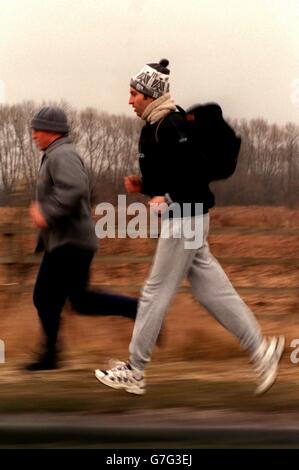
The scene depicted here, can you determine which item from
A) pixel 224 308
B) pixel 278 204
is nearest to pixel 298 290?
pixel 278 204

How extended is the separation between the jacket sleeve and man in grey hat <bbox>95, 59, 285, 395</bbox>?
0.29 m

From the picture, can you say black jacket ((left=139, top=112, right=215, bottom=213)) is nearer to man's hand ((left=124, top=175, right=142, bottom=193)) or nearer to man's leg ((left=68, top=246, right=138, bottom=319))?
man's hand ((left=124, top=175, right=142, bottom=193))

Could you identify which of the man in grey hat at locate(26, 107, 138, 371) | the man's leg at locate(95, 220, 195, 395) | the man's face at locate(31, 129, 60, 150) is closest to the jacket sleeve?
the man in grey hat at locate(26, 107, 138, 371)

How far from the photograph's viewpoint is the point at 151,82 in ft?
16.3

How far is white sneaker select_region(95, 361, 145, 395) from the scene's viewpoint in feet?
16.1

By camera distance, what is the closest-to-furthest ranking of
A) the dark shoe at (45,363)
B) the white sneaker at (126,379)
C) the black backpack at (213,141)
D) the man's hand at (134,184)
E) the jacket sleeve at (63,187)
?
the black backpack at (213,141) → the white sneaker at (126,379) → the man's hand at (134,184) → the jacket sleeve at (63,187) → the dark shoe at (45,363)

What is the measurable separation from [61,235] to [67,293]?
34 cm

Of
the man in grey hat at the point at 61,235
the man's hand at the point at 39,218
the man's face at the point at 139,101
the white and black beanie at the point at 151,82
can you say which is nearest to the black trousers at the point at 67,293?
the man in grey hat at the point at 61,235

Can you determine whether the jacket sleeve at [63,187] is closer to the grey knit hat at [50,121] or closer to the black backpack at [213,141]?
the grey knit hat at [50,121]

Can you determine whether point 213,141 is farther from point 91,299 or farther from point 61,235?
point 91,299

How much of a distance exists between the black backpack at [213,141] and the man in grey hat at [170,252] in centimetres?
4

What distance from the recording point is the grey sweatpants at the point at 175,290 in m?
4.86

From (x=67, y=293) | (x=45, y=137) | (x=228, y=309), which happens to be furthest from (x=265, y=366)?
(x=45, y=137)

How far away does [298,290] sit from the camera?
716 cm
